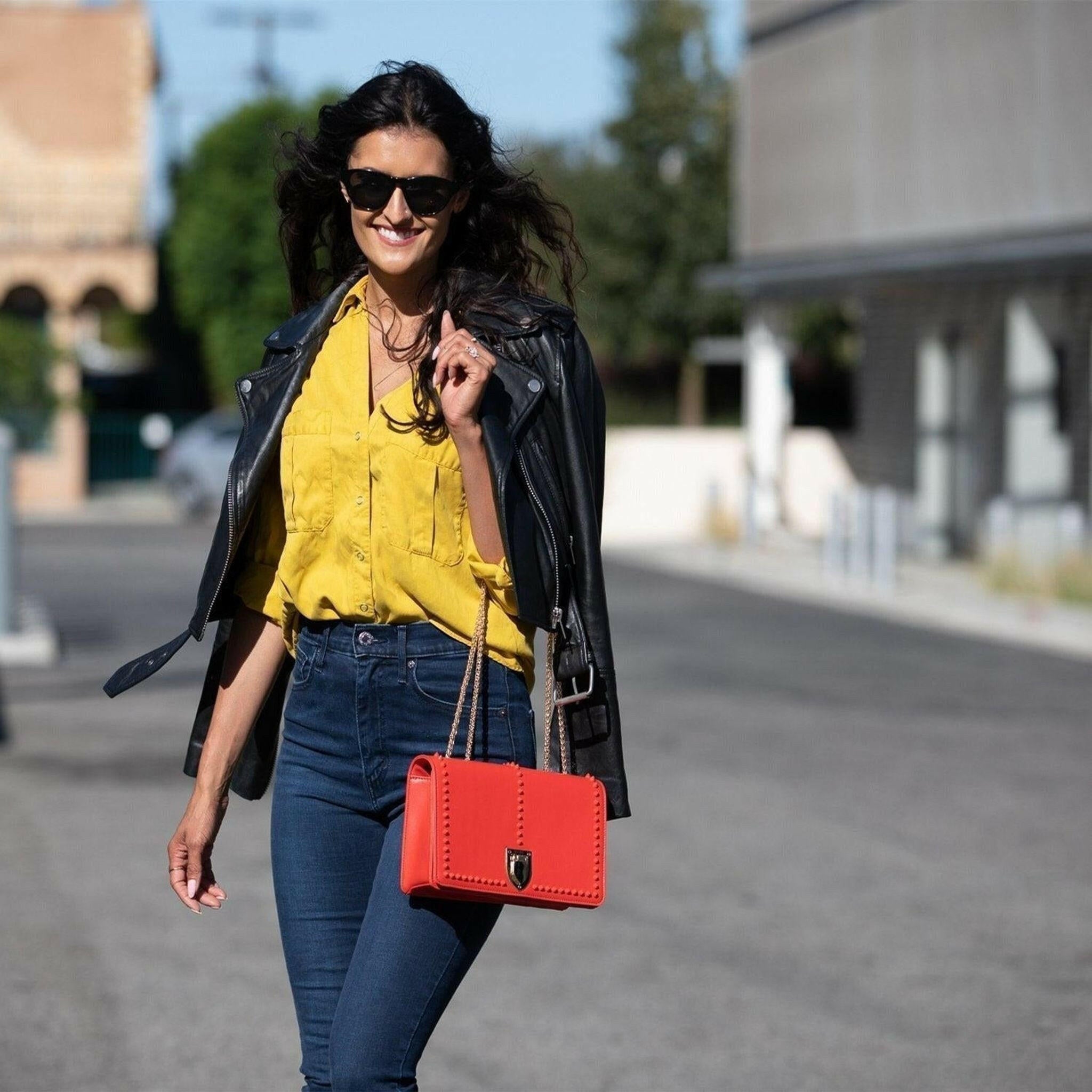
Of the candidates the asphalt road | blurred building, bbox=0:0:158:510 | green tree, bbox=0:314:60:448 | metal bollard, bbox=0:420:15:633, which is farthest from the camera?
blurred building, bbox=0:0:158:510

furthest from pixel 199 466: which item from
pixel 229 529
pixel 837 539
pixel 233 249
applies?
pixel 229 529

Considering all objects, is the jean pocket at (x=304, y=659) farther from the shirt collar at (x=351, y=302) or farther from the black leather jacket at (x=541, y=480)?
the shirt collar at (x=351, y=302)

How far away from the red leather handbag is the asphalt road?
84.3 inches

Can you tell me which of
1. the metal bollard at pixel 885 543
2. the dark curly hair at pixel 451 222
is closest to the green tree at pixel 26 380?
the metal bollard at pixel 885 543

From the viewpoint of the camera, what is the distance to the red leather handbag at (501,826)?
3.04m

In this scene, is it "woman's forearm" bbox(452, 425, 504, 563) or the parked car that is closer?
"woman's forearm" bbox(452, 425, 504, 563)

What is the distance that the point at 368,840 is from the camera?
3.26 meters

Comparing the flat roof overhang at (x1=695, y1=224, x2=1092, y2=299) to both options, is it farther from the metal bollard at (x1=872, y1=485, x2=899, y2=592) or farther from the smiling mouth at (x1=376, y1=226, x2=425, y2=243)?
the smiling mouth at (x1=376, y1=226, x2=425, y2=243)

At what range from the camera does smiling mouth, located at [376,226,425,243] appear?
10.8 ft

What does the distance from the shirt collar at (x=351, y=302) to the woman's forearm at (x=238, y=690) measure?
49 centimetres

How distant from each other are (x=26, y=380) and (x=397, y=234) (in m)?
34.8

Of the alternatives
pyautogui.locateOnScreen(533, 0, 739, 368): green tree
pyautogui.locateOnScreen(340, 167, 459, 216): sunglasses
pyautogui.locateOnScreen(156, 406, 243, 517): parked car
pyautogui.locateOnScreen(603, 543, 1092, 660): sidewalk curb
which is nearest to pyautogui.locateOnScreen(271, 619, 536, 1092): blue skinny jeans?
pyautogui.locateOnScreen(340, 167, 459, 216): sunglasses

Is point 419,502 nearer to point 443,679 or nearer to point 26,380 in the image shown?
point 443,679

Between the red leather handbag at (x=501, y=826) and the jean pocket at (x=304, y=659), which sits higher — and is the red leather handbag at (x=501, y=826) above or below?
below
